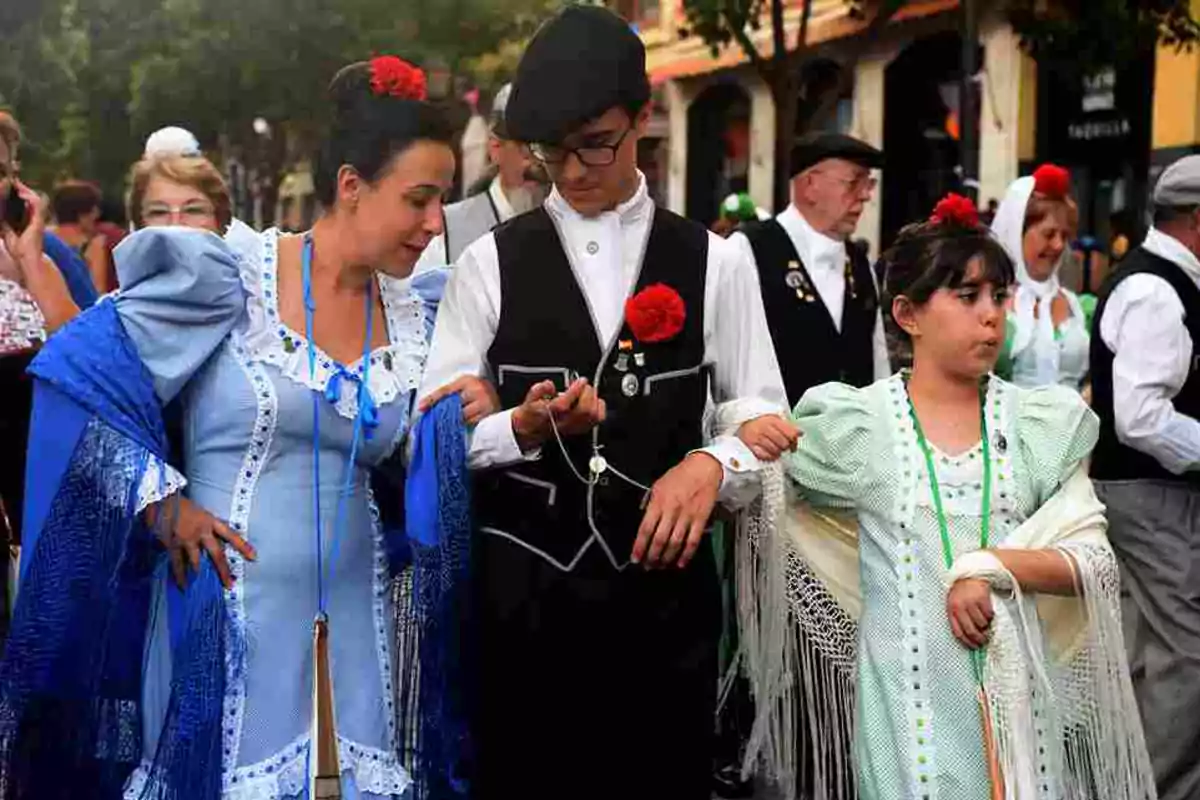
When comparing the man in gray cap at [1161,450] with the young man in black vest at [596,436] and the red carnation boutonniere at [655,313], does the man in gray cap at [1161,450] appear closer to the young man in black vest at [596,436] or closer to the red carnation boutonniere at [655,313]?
the young man in black vest at [596,436]

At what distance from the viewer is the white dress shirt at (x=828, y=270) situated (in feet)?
18.9

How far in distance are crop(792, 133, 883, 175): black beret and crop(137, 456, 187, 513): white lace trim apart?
11.9 feet

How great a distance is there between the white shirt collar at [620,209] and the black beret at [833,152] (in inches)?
117

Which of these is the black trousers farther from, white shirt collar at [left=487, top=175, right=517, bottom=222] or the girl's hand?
white shirt collar at [left=487, top=175, right=517, bottom=222]

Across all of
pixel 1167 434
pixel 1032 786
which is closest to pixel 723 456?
pixel 1032 786

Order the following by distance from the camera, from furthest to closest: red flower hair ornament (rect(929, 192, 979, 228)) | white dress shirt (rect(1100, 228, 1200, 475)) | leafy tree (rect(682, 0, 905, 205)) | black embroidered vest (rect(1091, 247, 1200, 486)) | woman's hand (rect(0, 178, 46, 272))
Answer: leafy tree (rect(682, 0, 905, 205)) < black embroidered vest (rect(1091, 247, 1200, 486)) < white dress shirt (rect(1100, 228, 1200, 475)) < woman's hand (rect(0, 178, 46, 272)) < red flower hair ornament (rect(929, 192, 979, 228))

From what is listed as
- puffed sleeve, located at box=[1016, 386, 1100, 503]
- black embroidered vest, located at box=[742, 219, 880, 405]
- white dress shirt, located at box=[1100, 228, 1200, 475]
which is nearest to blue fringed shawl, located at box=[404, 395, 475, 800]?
puffed sleeve, located at box=[1016, 386, 1100, 503]

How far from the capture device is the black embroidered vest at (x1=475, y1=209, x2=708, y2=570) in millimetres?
2932

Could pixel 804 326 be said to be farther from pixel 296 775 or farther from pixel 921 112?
pixel 921 112

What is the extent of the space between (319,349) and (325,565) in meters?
0.42

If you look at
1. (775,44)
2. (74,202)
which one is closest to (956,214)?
(74,202)

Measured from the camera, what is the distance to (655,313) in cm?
288

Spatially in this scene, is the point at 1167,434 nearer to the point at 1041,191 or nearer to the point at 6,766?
the point at 1041,191

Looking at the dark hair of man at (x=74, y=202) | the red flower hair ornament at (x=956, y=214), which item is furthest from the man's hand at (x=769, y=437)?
the dark hair of man at (x=74, y=202)
